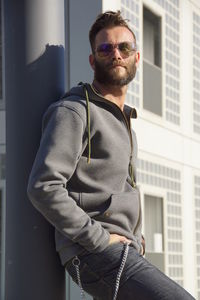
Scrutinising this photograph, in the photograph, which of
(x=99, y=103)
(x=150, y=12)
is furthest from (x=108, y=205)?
(x=150, y=12)

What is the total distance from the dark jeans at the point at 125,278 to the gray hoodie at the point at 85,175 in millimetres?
39

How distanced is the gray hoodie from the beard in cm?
7

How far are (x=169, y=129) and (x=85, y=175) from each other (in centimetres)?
1120

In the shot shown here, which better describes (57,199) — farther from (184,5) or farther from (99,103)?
(184,5)

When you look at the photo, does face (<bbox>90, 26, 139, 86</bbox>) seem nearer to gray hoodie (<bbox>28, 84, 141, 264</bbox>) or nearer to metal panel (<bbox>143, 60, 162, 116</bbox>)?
gray hoodie (<bbox>28, 84, 141, 264</bbox>)

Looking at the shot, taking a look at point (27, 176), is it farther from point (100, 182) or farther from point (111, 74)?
point (111, 74)

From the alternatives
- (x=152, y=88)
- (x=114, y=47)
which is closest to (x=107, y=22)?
(x=114, y=47)

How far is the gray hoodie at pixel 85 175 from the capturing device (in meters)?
2.59

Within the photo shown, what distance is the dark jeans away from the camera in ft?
8.43

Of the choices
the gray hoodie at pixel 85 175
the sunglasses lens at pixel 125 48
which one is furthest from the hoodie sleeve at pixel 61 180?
the sunglasses lens at pixel 125 48

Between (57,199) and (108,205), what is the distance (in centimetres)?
26

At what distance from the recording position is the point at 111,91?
2.96 m

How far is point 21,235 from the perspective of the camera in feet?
8.64

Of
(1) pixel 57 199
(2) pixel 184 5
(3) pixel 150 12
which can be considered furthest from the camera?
(2) pixel 184 5
